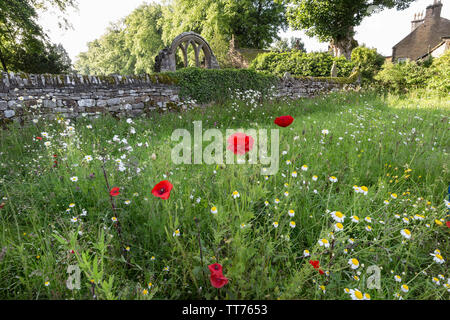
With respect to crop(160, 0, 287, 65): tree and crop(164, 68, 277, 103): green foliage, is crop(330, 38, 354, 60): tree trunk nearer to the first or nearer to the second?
crop(160, 0, 287, 65): tree

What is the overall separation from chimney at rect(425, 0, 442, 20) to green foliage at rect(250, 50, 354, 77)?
26117mm

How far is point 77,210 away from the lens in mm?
2143

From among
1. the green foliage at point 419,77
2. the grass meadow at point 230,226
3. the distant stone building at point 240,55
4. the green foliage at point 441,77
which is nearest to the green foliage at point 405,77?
the green foliage at point 419,77

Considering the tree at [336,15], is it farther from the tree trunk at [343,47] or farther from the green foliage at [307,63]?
the green foliage at [307,63]

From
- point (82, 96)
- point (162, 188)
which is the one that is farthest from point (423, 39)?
point (162, 188)

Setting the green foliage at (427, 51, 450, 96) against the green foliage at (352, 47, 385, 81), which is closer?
the green foliage at (427, 51, 450, 96)

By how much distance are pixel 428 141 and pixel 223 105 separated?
537 cm

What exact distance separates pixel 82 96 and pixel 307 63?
14642 millimetres

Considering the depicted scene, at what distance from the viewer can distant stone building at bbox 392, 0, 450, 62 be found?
92.9 ft

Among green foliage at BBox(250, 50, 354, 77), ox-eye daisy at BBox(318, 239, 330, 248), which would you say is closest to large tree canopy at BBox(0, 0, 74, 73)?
green foliage at BBox(250, 50, 354, 77)

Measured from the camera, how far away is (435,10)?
28.5 m

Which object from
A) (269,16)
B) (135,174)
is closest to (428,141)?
(135,174)

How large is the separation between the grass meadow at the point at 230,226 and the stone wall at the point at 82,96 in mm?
686
